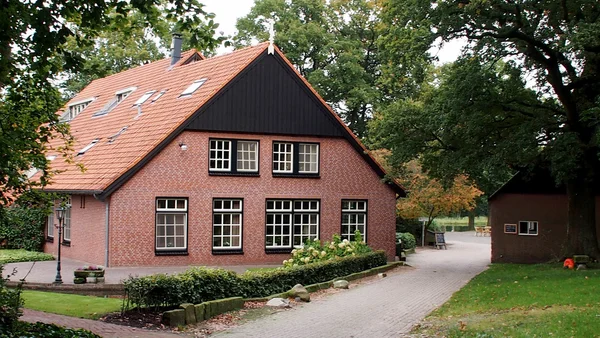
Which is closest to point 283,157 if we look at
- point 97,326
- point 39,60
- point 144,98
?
point 144,98

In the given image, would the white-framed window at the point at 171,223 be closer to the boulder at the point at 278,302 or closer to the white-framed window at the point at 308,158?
the white-framed window at the point at 308,158

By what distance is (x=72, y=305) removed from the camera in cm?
1586

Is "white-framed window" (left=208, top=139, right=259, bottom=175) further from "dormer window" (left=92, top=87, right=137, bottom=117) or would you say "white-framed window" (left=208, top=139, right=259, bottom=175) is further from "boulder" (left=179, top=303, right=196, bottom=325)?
"boulder" (left=179, top=303, right=196, bottom=325)

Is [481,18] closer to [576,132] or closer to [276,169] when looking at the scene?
[576,132]

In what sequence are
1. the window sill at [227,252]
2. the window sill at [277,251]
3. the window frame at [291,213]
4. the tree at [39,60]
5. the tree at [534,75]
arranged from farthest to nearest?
the window frame at [291,213], the window sill at [277,251], the window sill at [227,252], the tree at [534,75], the tree at [39,60]

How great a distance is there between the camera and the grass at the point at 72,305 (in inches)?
586

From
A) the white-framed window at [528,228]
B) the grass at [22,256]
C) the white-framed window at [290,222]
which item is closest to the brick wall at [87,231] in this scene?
the grass at [22,256]

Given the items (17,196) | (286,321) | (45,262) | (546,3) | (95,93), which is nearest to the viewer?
(17,196)

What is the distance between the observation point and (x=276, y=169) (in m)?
28.9

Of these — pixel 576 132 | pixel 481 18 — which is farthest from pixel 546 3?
pixel 576 132

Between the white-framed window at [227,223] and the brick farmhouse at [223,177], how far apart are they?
0.04 meters

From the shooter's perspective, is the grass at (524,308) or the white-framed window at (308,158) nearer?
the grass at (524,308)

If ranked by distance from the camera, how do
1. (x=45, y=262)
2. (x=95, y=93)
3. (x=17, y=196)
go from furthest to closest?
(x=95, y=93)
(x=45, y=262)
(x=17, y=196)

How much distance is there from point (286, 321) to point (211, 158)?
13.2 m
